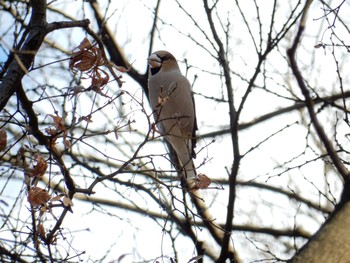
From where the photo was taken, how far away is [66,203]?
2.14 metres

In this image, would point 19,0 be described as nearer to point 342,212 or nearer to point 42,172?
point 42,172

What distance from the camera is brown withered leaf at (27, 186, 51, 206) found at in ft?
7.24

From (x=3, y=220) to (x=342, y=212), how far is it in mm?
2375

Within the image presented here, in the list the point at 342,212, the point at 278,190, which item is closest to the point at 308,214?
the point at 278,190

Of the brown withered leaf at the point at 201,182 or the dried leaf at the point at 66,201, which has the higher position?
the brown withered leaf at the point at 201,182

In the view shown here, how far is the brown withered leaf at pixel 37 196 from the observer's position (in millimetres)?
2207

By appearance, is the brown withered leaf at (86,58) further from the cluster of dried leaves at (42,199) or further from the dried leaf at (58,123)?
the cluster of dried leaves at (42,199)

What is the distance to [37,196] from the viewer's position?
7.25 ft

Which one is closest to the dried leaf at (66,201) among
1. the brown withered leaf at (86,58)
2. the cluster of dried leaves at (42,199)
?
the cluster of dried leaves at (42,199)

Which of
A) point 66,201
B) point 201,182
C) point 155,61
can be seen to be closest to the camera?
point 66,201

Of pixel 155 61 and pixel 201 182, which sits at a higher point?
pixel 155 61

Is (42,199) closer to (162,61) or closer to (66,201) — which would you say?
(66,201)

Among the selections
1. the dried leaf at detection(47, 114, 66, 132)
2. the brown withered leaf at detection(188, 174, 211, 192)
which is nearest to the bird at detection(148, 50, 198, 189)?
the brown withered leaf at detection(188, 174, 211, 192)

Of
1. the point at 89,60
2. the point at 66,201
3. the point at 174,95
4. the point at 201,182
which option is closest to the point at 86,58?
the point at 89,60
